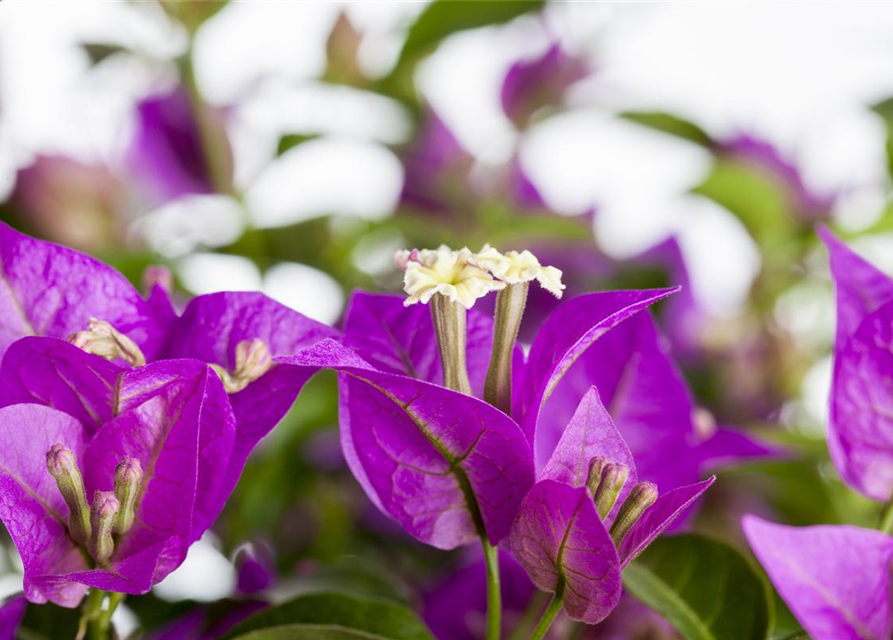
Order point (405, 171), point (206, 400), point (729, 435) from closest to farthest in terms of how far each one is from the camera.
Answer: point (206, 400) → point (729, 435) → point (405, 171)

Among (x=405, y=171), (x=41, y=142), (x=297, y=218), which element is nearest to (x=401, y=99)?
(x=405, y=171)

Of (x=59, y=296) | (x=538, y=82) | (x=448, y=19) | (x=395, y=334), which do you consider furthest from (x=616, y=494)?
(x=538, y=82)

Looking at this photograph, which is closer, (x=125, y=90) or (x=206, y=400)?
(x=206, y=400)

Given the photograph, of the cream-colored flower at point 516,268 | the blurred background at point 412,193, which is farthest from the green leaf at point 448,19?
the cream-colored flower at point 516,268

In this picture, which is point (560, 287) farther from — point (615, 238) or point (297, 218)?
point (615, 238)

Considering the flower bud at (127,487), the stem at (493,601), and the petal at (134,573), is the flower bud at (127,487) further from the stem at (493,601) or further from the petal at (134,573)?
the stem at (493,601)

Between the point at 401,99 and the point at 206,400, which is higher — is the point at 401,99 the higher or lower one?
the lower one
